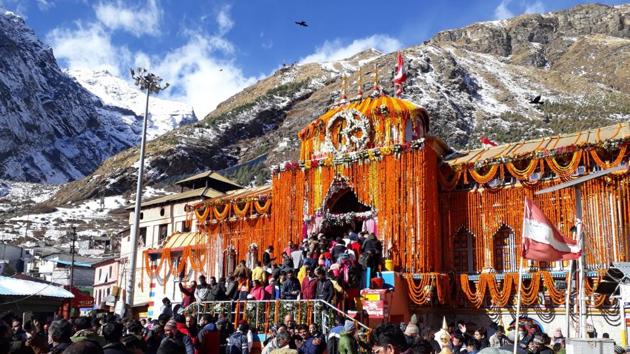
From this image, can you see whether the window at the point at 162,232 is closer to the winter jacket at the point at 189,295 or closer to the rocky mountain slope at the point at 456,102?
the winter jacket at the point at 189,295

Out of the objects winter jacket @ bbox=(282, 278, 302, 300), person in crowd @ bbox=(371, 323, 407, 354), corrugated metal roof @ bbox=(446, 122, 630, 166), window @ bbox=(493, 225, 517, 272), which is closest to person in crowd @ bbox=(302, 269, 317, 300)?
winter jacket @ bbox=(282, 278, 302, 300)

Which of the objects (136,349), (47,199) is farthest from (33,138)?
(136,349)

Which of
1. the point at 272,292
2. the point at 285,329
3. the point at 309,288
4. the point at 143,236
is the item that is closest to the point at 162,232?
the point at 143,236

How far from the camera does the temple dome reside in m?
24.3

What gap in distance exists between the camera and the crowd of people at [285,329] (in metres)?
6.92

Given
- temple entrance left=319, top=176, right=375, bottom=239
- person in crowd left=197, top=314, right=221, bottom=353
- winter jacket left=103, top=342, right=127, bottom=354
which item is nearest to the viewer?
winter jacket left=103, top=342, right=127, bottom=354

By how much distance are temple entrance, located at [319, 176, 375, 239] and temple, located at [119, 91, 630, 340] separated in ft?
0.18

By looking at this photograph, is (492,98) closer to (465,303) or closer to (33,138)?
(465,303)

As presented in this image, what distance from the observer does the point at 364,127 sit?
24.8 meters

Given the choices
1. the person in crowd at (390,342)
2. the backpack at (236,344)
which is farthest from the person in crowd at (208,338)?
the person in crowd at (390,342)

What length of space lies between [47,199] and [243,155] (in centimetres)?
4193

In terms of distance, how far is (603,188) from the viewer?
20.0 meters

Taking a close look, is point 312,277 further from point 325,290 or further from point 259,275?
point 259,275

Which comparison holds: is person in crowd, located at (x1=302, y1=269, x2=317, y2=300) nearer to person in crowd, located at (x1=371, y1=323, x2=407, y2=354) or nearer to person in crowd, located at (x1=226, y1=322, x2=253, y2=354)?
person in crowd, located at (x1=226, y1=322, x2=253, y2=354)
